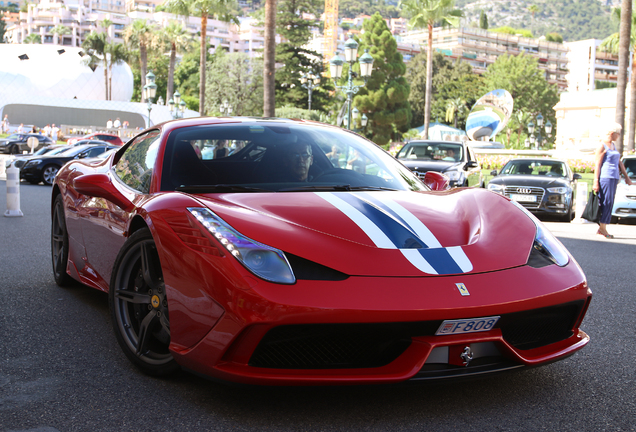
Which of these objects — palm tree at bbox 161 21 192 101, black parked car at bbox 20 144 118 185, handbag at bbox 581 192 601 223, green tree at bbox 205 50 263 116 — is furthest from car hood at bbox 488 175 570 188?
green tree at bbox 205 50 263 116

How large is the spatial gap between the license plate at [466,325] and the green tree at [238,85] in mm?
67888

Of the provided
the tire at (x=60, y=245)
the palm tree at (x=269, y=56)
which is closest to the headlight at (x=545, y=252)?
the tire at (x=60, y=245)

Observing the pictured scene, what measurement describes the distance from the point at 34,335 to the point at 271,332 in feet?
6.67

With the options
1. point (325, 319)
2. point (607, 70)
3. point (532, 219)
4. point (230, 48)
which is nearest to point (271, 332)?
point (325, 319)

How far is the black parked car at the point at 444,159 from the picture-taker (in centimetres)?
1308

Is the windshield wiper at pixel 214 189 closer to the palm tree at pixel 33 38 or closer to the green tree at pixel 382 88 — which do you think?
the green tree at pixel 382 88

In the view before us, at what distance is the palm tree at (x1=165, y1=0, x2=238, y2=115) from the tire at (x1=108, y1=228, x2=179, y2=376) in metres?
31.7

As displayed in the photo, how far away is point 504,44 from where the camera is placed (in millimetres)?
162375

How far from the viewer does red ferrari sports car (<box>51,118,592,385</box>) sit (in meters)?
2.46

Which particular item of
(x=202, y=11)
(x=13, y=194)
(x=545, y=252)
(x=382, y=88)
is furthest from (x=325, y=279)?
(x=382, y=88)

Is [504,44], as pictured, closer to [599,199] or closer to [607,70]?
[607,70]

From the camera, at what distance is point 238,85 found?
6981 centimetres

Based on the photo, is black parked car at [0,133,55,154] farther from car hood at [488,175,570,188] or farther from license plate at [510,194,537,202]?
license plate at [510,194,537,202]

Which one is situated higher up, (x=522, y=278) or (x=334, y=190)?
(x=334, y=190)
